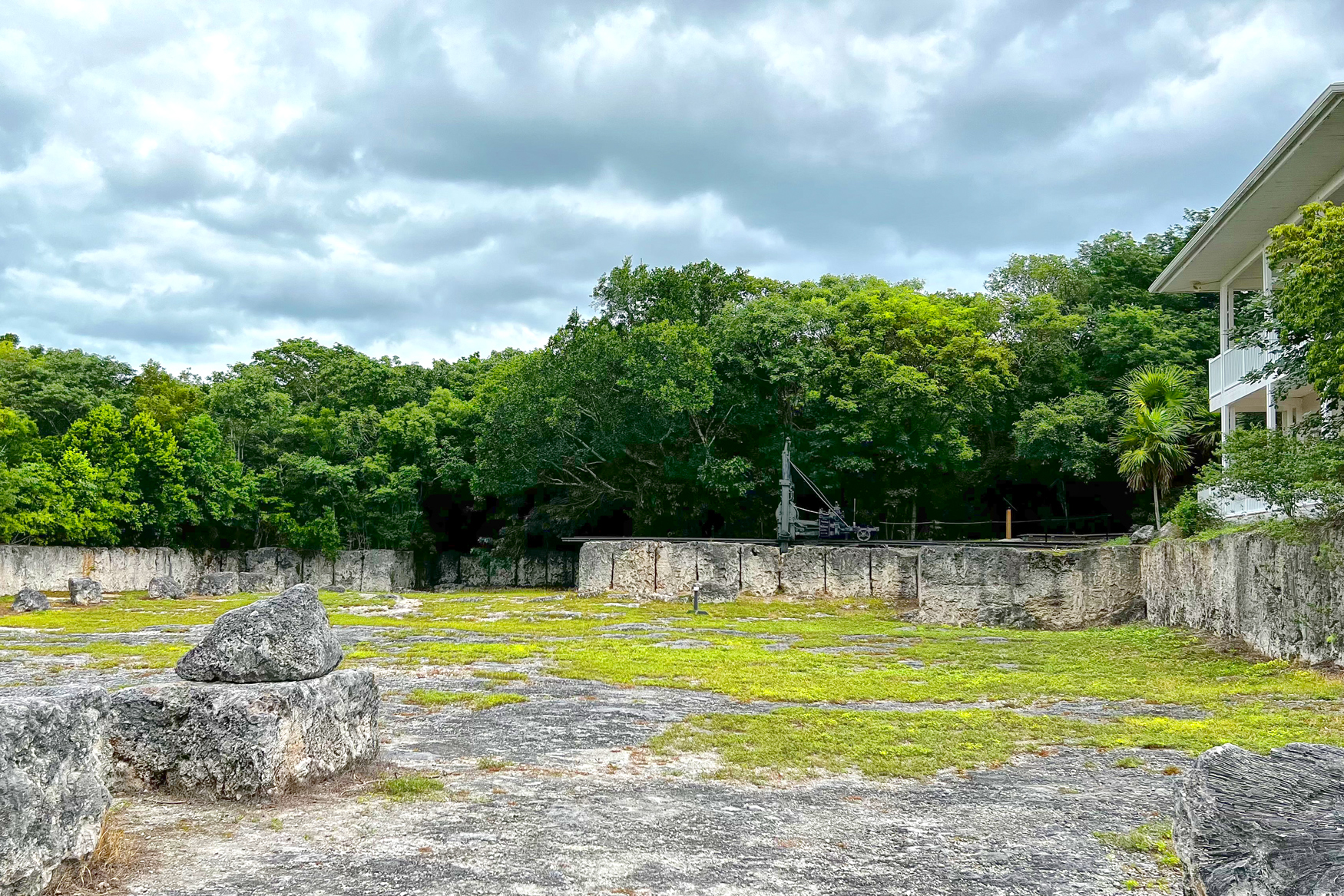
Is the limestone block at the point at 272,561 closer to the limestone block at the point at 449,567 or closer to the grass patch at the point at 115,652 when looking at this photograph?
the limestone block at the point at 449,567

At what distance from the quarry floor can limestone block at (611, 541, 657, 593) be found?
1121 cm

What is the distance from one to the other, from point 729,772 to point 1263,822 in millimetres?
3616

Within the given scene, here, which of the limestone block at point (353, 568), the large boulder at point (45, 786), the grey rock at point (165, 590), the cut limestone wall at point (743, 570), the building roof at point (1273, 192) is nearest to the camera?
the large boulder at point (45, 786)

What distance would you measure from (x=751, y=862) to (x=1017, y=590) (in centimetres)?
1587

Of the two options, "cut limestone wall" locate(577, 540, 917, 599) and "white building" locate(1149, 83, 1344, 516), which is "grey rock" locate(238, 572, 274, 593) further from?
"white building" locate(1149, 83, 1344, 516)

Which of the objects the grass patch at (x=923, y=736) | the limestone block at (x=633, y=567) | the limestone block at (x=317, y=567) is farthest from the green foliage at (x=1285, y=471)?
the limestone block at (x=317, y=567)

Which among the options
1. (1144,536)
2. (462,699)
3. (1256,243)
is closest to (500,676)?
(462,699)

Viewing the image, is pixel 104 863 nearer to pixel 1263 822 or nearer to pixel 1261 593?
pixel 1263 822

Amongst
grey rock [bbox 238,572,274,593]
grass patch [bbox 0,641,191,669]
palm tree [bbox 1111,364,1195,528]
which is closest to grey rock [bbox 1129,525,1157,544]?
palm tree [bbox 1111,364,1195,528]

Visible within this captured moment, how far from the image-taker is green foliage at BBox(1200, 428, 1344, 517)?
10250 mm

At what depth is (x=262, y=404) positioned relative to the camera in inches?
1489

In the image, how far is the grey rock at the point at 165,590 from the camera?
1014 inches

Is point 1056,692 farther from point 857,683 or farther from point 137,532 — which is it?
point 137,532

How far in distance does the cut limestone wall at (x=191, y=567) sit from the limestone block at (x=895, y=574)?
16.3 metres
